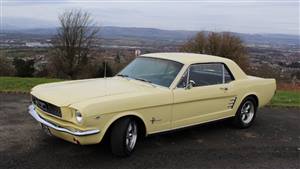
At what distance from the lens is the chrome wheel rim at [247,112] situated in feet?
24.8

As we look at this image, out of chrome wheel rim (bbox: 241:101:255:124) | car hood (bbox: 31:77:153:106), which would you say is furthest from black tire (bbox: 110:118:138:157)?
chrome wheel rim (bbox: 241:101:255:124)

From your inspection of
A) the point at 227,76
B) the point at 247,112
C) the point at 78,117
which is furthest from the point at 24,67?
the point at 78,117

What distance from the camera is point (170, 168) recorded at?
513 centimetres

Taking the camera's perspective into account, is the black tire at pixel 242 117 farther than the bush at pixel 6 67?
No

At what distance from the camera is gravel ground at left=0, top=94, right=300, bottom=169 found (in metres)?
5.24

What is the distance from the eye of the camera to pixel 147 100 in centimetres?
561

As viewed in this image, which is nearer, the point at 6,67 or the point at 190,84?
the point at 190,84

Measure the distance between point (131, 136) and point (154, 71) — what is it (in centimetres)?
140

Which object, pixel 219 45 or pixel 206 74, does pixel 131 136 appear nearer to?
pixel 206 74

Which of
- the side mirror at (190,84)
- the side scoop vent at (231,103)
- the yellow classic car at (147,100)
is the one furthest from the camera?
the side scoop vent at (231,103)

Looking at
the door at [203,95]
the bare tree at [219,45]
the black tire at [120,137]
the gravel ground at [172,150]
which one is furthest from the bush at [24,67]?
the black tire at [120,137]

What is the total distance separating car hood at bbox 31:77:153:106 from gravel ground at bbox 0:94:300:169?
2.59 ft

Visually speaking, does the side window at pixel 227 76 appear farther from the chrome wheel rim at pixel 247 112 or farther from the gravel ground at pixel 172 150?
the gravel ground at pixel 172 150

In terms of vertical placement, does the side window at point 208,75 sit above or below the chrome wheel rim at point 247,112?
above
